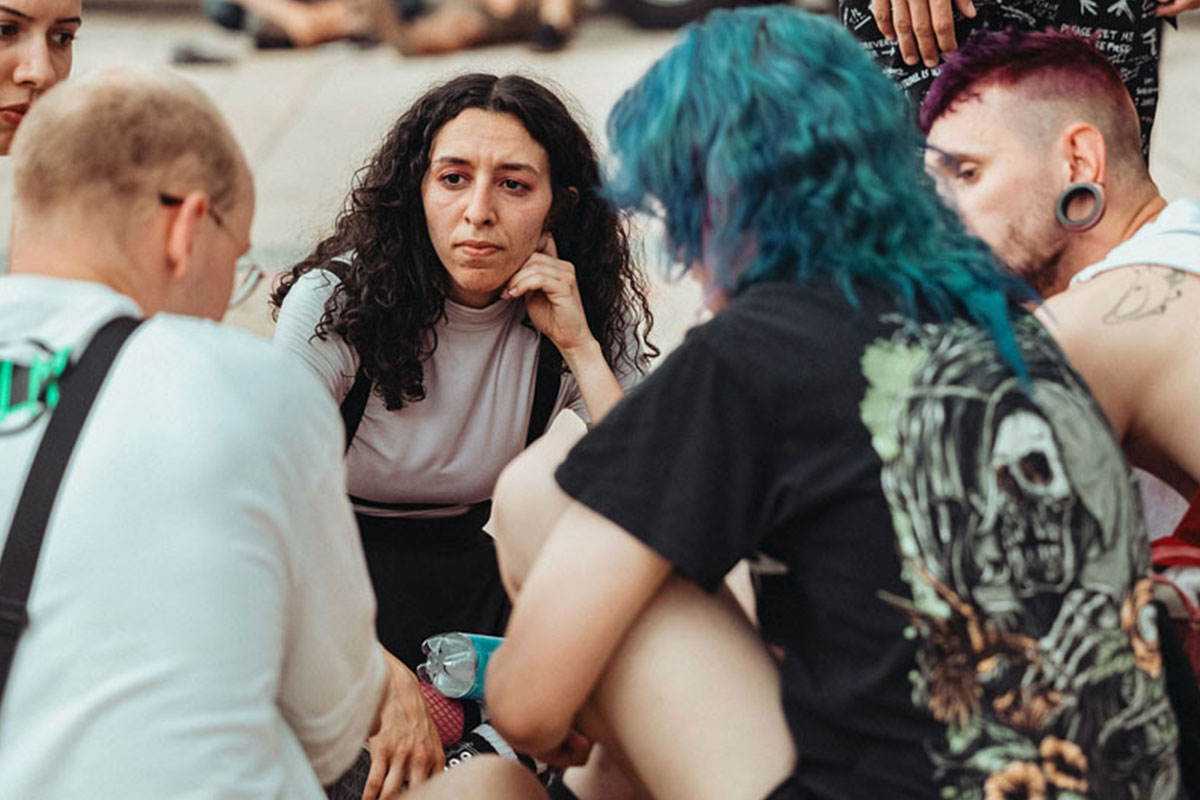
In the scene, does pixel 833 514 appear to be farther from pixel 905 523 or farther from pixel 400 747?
pixel 400 747

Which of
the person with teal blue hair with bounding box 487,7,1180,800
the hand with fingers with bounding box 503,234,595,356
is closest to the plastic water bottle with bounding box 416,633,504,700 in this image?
the hand with fingers with bounding box 503,234,595,356

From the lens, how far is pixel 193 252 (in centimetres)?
172

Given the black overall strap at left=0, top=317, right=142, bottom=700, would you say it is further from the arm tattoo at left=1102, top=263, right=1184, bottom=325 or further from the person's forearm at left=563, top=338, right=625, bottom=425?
the arm tattoo at left=1102, top=263, right=1184, bottom=325

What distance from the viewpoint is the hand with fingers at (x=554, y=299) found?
279 centimetres

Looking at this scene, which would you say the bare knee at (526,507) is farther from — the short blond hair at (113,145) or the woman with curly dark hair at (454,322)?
the woman with curly dark hair at (454,322)

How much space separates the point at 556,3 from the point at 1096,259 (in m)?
7.12

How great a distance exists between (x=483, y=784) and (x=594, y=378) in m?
0.97

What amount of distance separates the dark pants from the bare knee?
2.87ft

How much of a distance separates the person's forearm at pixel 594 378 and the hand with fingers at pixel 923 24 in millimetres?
869

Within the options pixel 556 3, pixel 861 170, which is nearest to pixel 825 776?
pixel 861 170

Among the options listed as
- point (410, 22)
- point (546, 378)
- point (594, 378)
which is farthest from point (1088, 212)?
point (410, 22)

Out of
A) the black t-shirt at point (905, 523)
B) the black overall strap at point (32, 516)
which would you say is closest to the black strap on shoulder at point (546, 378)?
the black t-shirt at point (905, 523)

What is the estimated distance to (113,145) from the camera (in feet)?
5.38

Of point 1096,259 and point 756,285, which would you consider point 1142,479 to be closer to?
point 1096,259
